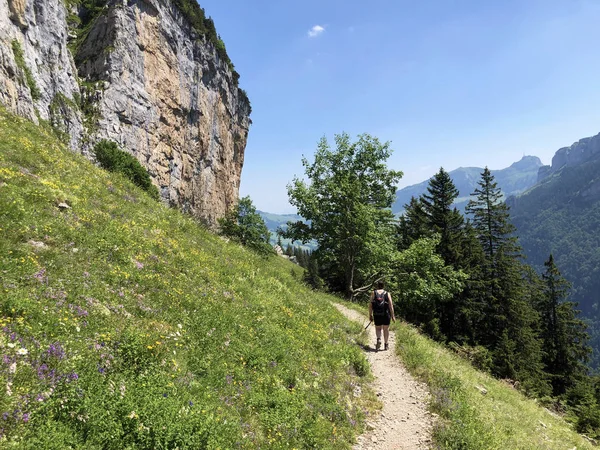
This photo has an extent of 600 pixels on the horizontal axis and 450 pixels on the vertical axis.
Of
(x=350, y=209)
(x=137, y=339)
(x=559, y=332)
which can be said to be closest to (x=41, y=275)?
(x=137, y=339)

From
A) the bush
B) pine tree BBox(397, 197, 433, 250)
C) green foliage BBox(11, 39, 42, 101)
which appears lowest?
pine tree BBox(397, 197, 433, 250)

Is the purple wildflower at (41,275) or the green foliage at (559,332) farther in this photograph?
the green foliage at (559,332)

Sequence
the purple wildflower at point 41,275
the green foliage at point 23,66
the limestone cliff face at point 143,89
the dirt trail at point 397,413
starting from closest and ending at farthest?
the purple wildflower at point 41,275 < the dirt trail at point 397,413 < the green foliage at point 23,66 < the limestone cliff face at point 143,89

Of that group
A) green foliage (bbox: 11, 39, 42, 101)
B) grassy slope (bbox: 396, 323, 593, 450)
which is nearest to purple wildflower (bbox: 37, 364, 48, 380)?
grassy slope (bbox: 396, 323, 593, 450)

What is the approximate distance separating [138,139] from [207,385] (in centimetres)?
5919

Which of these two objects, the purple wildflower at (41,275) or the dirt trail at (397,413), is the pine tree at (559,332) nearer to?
the dirt trail at (397,413)

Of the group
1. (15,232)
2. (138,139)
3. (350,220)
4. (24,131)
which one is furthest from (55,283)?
(138,139)

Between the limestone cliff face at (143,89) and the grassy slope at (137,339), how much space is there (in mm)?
18818

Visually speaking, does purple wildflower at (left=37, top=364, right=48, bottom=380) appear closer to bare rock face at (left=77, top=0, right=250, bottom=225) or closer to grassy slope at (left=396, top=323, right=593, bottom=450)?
grassy slope at (left=396, top=323, right=593, bottom=450)

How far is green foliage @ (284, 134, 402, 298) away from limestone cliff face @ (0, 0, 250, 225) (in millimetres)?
21707

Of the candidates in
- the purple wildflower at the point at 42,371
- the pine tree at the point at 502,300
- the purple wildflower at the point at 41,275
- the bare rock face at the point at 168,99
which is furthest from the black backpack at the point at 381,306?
the bare rock face at the point at 168,99

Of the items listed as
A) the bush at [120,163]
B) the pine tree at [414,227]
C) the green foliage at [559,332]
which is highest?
the bush at [120,163]

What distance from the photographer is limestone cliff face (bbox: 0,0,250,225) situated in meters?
34.5

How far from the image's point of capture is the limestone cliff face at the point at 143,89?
34500 mm
